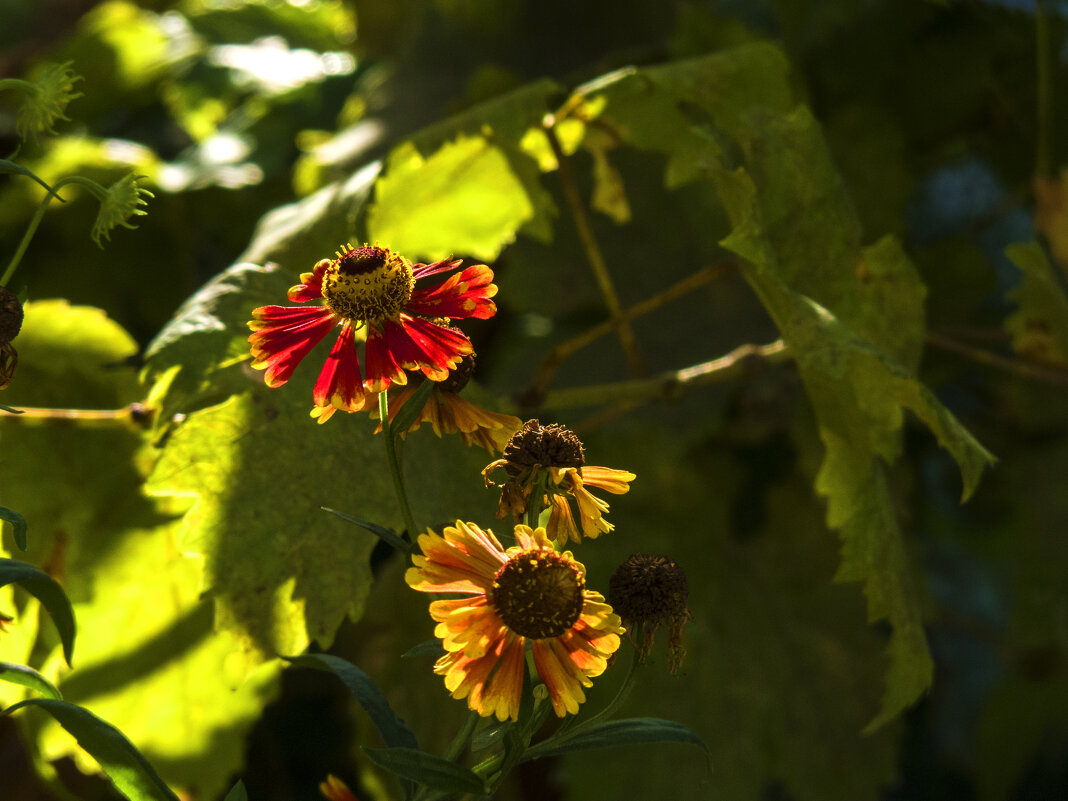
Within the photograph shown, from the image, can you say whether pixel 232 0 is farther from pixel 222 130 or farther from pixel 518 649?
A: pixel 518 649

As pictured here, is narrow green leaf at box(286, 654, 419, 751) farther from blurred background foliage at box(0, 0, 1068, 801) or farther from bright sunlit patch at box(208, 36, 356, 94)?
bright sunlit patch at box(208, 36, 356, 94)

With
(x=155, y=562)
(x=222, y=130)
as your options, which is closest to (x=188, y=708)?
(x=155, y=562)

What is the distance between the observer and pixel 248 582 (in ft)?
1.29

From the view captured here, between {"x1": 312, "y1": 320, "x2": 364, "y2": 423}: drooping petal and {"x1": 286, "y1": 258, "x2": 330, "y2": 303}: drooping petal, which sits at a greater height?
{"x1": 286, "y1": 258, "x2": 330, "y2": 303}: drooping petal

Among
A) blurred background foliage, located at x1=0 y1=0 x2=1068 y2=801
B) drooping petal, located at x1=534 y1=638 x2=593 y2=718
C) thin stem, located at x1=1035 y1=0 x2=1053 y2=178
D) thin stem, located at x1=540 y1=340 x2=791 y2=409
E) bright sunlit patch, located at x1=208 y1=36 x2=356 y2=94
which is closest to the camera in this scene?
drooping petal, located at x1=534 y1=638 x2=593 y2=718

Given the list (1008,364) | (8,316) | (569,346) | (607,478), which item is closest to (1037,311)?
(1008,364)

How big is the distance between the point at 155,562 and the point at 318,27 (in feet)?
2.30

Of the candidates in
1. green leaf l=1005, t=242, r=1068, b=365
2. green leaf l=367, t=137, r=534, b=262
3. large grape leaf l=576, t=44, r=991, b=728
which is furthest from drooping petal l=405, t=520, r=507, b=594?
green leaf l=1005, t=242, r=1068, b=365

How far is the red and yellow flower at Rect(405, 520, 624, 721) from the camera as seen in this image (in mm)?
230

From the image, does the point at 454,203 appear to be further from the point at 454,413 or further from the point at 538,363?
the point at 454,413

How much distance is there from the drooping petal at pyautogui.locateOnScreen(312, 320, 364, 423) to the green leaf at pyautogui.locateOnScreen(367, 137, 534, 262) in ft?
1.02

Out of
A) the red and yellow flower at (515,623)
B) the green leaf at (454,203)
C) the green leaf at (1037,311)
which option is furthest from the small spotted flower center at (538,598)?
the green leaf at (1037,311)

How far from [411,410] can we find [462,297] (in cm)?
3

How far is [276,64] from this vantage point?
3.00 ft
